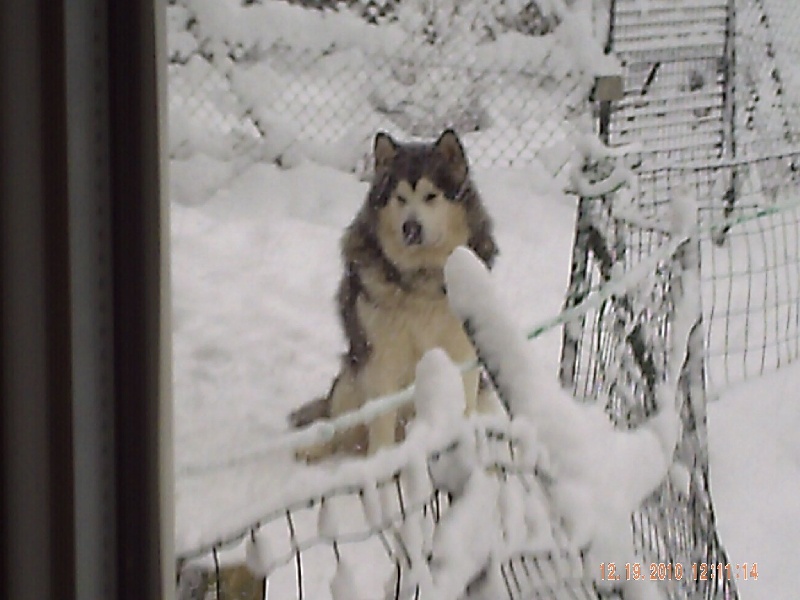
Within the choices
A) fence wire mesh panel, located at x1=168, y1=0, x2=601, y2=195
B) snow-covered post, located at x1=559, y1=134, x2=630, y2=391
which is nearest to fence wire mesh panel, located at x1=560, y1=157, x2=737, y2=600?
snow-covered post, located at x1=559, y1=134, x2=630, y2=391

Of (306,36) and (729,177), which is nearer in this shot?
(306,36)

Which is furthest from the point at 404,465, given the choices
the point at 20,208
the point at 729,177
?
the point at 729,177

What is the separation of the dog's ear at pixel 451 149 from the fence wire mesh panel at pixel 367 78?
0.04 feet

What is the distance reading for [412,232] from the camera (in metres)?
1.05

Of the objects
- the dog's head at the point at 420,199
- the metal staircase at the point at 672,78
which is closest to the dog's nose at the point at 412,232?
the dog's head at the point at 420,199

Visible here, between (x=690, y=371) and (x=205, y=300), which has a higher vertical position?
(x=205, y=300)

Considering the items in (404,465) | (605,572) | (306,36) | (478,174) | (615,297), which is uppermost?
(306,36)

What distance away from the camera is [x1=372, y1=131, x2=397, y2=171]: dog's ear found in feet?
2.71

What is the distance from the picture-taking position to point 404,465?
0.73 m

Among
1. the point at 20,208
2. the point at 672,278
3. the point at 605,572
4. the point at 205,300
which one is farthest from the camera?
the point at 672,278

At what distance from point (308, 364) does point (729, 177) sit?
0.52 metres

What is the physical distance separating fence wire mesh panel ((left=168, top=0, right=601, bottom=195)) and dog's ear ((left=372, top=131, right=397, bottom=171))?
0.01m

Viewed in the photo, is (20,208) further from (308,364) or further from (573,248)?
(573,248)

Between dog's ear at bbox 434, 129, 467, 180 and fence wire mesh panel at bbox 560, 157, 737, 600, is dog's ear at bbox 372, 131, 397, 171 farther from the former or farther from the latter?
fence wire mesh panel at bbox 560, 157, 737, 600
